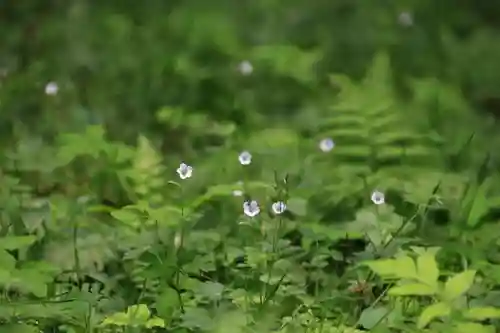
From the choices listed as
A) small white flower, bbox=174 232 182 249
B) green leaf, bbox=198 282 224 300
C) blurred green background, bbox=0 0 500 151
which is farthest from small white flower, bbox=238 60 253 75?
green leaf, bbox=198 282 224 300

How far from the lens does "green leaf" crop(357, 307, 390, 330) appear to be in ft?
6.01

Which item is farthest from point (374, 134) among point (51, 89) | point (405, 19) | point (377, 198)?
point (405, 19)

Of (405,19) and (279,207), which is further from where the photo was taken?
(405,19)

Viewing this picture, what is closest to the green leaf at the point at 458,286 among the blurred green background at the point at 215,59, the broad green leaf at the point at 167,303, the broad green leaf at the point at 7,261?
the broad green leaf at the point at 167,303

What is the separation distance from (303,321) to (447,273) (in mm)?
347

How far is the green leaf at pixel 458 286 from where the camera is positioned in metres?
1.71

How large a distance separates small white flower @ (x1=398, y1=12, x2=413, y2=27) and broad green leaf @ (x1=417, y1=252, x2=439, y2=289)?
2301 mm

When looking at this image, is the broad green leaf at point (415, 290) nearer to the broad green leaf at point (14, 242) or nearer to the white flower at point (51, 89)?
the broad green leaf at point (14, 242)

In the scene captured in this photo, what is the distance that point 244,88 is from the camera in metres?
3.35

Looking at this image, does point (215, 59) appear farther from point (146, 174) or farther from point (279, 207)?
point (279, 207)

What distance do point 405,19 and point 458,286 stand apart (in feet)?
7.76

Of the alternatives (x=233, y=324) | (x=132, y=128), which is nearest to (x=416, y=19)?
(x=132, y=128)

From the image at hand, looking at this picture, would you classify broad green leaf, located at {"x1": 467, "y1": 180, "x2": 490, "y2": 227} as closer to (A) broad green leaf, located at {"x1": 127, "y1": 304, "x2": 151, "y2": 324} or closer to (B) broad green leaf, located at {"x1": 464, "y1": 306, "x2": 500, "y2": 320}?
(B) broad green leaf, located at {"x1": 464, "y1": 306, "x2": 500, "y2": 320}

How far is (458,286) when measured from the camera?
1.71 m
